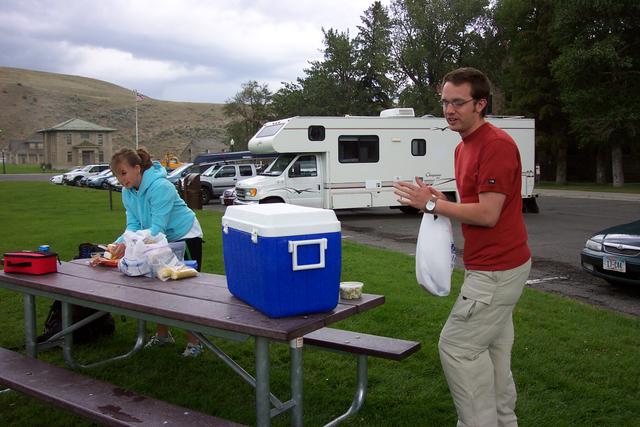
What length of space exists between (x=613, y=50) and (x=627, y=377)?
90.2ft

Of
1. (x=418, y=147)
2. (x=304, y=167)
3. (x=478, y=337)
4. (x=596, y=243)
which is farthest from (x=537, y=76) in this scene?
(x=478, y=337)

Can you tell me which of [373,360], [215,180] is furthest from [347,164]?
[373,360]

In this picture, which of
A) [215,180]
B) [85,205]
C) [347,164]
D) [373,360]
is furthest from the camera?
[215,180]

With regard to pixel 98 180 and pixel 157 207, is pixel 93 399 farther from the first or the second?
pixel 98 180

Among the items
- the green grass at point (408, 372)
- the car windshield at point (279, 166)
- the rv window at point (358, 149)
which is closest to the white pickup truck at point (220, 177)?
the car windshield at point (279, 166)

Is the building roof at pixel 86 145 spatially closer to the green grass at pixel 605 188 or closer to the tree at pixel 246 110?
the tree at pixel 246 110

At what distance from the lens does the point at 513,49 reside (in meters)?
37.9

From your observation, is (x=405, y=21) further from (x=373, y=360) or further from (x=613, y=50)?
(x=373, y=360)

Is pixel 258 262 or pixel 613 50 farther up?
pixel 613 50

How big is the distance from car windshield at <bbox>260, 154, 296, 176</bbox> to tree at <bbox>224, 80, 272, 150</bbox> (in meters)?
45.9

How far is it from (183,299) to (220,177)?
21.7 meters

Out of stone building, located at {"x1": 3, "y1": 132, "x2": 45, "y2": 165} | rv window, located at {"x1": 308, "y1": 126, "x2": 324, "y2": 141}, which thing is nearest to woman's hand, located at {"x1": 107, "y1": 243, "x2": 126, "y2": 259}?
rv window, located at {"x1": 308, "y1": 126, "x2": 324, "y2": 141}

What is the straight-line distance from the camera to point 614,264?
7262 millimetres

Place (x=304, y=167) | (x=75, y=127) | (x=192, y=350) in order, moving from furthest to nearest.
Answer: (x=75, y=127) → (x=304, y=167) → (x=192, y=350)
